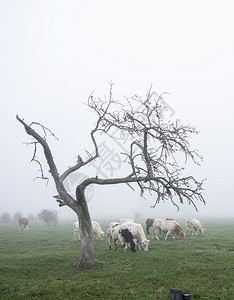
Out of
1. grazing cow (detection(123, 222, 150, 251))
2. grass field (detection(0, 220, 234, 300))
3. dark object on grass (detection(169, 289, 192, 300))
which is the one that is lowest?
grass field (detection(0, 220, 234, 300))

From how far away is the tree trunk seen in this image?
1377cm

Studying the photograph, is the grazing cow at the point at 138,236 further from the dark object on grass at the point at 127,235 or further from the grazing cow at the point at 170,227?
the grazing cow at the point at 170,227

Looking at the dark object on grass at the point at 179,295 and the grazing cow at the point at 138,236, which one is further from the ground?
the grazing cow at the point at 138,236

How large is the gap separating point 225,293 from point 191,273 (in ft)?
9.39

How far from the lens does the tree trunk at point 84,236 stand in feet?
45.2

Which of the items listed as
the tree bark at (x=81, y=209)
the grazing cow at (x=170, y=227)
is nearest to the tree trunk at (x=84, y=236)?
the tree bark at (x=81, y=209)

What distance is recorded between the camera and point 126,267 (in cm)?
1323

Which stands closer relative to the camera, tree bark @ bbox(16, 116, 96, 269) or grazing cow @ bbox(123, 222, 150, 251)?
tree bark @ bbox(16, 116, 96, 269)

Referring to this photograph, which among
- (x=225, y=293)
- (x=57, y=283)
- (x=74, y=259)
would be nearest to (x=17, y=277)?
(x=57, y=283)

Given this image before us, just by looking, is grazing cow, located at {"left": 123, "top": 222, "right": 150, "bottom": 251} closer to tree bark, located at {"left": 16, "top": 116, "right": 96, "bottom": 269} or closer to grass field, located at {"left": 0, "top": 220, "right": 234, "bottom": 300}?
grass field, located at {"left": 0, "top": 220, "right": 234, "bottom": 300}

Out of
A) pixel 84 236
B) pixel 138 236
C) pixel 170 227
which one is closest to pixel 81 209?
pixel 84 236

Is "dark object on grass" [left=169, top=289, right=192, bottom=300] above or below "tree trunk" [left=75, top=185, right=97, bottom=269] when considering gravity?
below

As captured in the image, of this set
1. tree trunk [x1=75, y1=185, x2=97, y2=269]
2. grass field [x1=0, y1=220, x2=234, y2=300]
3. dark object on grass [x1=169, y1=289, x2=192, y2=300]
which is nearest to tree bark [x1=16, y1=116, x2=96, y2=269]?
tree trunk [x1=75, y1=185, x2=97, y2=269]

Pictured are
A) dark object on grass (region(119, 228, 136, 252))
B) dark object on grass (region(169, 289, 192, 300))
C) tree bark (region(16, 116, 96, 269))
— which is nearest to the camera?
dark object on grass (region(169, 289, 192, 300))
